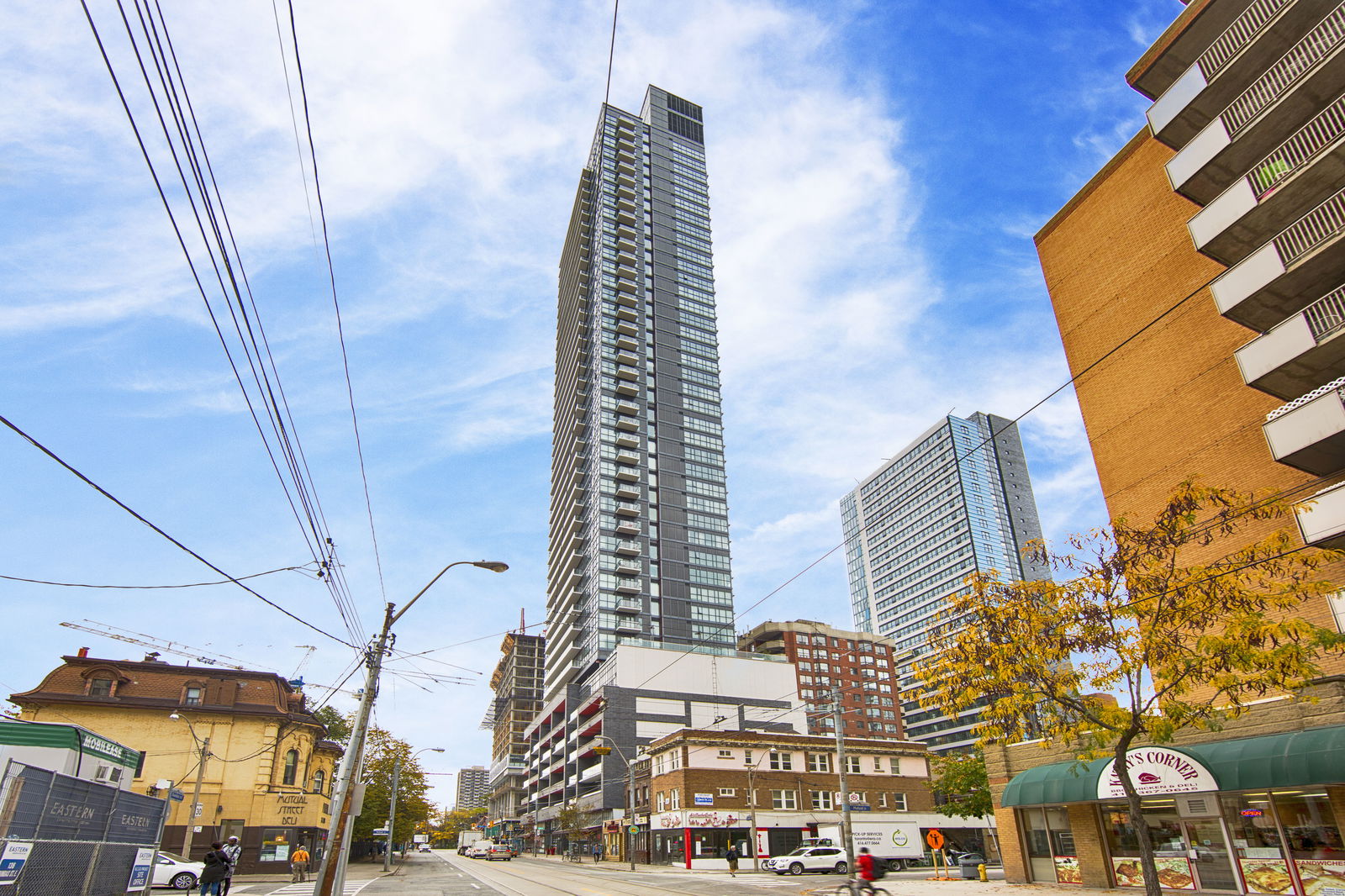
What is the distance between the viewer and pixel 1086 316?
31828 mm

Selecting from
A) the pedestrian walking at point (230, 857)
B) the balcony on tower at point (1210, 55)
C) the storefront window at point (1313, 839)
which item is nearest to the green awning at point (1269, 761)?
the storefront window at point (1313, 839)

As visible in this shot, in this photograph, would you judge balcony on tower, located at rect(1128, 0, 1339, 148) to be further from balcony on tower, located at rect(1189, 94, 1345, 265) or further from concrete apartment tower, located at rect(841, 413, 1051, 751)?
concrete apartment tower, located at rect(841, 413, 1051, 751)

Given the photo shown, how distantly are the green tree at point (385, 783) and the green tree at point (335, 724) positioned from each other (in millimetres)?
11222

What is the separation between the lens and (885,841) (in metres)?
46.6

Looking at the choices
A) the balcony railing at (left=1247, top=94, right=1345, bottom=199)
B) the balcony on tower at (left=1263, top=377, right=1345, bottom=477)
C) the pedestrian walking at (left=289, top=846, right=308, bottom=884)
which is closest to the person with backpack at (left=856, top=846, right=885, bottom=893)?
the balcony on tower at (left=1263, top=377, right=1345, bottom=477)

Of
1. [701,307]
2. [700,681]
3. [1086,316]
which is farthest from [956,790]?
[701,307]

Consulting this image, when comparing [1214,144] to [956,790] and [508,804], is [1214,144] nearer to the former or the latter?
[956,790]

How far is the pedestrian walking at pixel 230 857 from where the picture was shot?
69.1 feet

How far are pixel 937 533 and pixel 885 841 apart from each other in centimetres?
13246

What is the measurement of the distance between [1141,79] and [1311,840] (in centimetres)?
2534

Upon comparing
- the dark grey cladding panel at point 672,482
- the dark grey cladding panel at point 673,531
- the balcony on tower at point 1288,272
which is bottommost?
the balcony on tower at point 1288,272

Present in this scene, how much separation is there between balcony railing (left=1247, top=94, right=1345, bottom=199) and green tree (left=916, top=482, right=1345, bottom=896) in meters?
9.42

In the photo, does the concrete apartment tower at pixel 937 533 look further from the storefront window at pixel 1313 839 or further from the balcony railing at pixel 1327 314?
the balcony railing at pixel 1327 314

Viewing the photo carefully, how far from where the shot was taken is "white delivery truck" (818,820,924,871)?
4518 cm
